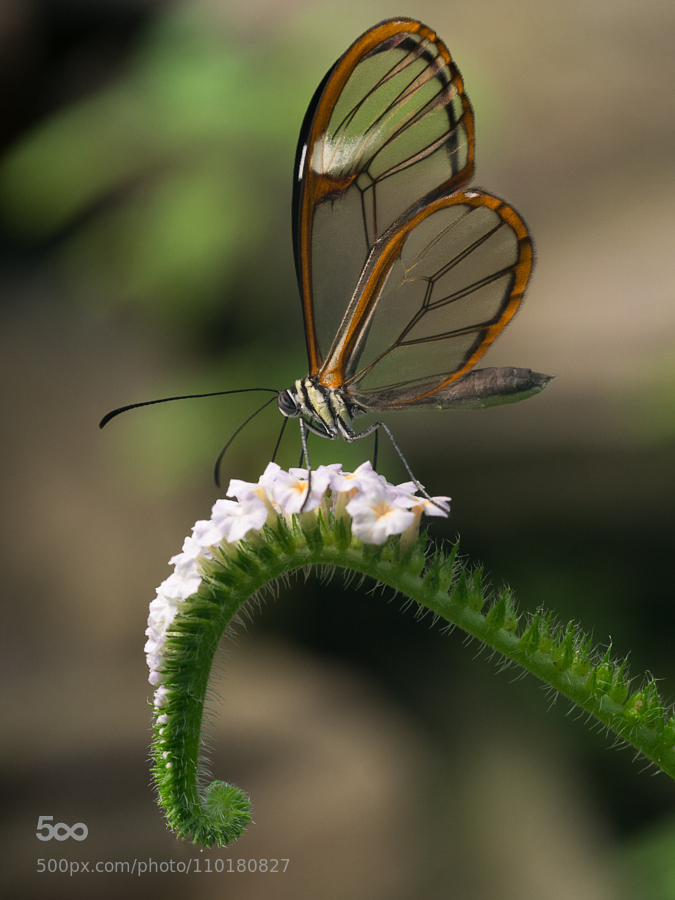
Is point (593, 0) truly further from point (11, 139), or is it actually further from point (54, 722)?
point (54, 722)

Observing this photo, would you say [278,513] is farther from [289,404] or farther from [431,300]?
[431,300]

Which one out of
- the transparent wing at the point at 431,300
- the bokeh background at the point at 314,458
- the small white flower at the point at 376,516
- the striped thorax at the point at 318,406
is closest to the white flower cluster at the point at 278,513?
the small white flower at the point at 376,516

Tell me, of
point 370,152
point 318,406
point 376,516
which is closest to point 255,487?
point 376,516

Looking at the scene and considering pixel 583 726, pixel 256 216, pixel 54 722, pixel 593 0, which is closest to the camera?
pixel 583 726

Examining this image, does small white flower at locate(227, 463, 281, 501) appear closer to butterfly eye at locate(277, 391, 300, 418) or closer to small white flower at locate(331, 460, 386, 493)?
small white flower at locate(331, 460, 386, 493)

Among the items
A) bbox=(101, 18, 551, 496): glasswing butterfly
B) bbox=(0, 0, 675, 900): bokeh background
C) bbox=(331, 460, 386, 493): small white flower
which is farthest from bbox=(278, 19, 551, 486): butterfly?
bbox=(0, 0, 675, 900): bokeh background

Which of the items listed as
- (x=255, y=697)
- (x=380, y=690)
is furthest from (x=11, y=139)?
(x=380, y=690)

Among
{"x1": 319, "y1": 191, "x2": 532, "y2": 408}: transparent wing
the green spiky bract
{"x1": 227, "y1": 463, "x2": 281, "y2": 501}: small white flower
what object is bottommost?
the green spiky bract
